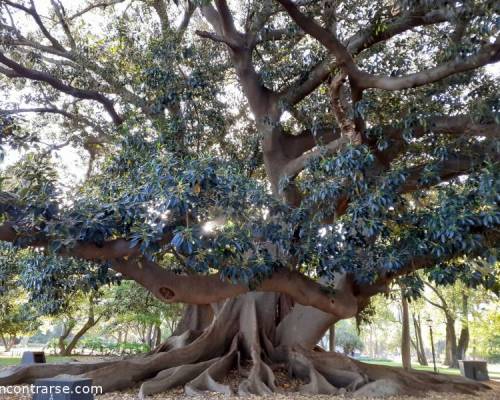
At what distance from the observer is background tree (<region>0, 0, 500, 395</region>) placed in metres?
5.37

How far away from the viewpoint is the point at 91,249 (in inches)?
210

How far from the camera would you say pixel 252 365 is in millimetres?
8172

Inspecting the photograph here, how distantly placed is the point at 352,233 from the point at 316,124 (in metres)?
2.37

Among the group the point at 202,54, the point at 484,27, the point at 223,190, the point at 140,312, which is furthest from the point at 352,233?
the point at 140,312

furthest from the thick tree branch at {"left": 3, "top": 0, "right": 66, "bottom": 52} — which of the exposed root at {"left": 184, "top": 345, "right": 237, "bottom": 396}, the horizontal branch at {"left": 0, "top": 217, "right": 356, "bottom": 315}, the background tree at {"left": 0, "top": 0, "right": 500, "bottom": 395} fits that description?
the exposed root at {"left": 184, "top": 345, "right": 237, "bottom": 396}

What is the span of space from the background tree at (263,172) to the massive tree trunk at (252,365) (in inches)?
1.4

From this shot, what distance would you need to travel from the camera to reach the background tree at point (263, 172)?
5.37 m

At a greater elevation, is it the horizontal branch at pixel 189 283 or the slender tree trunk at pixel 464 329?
the slender tree trunk at pixel 464 329

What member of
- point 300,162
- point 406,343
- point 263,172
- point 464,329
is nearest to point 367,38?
point 300,162

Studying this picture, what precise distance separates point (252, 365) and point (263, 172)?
14.3 ft

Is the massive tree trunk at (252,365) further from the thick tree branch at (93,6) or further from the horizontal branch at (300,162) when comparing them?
the thick tree branch at (93,6)

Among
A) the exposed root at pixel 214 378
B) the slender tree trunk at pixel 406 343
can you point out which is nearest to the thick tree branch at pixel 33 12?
the exposed root at pixel 214 378

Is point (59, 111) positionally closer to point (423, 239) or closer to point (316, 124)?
point (316, 124)

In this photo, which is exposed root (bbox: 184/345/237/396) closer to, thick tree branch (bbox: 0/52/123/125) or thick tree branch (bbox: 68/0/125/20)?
thick tree branch (bbox: 0/52/123/125)
